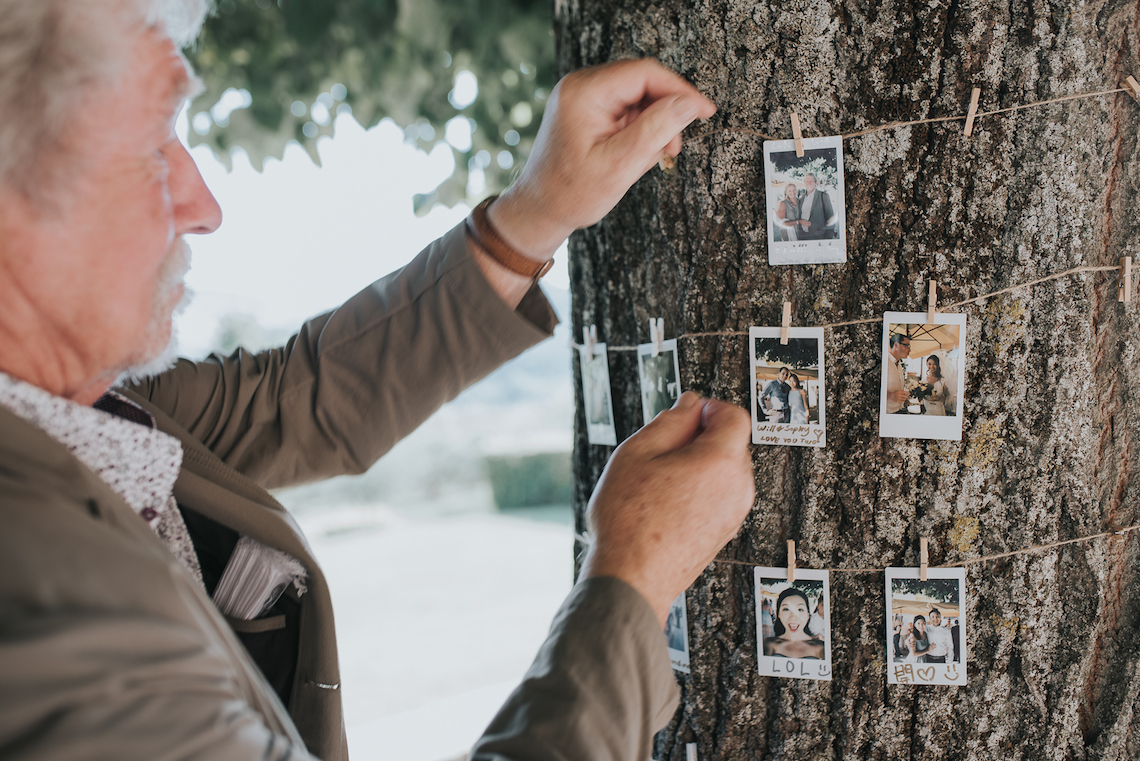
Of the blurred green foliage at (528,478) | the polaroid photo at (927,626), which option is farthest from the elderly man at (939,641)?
the blurred green foliage at (528,478)

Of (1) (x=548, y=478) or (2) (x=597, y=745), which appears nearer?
(2) (x=597, y=745)

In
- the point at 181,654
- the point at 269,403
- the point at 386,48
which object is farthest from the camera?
the point at 386,48

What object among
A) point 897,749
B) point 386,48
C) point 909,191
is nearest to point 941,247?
point 909,191

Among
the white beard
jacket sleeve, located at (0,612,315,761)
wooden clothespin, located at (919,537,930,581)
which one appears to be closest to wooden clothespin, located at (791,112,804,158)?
wooden clothespin, located at (919,537,930,581)

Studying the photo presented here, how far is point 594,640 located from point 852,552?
0.56 m

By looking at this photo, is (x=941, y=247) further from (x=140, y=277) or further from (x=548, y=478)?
(x=548, y=478)

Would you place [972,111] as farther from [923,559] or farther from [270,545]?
[270,545]

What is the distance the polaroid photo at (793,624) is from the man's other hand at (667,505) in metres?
0.32

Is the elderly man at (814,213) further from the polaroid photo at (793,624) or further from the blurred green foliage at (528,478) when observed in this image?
the blurred green foliage at (528,478)

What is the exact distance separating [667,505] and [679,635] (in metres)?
0.51

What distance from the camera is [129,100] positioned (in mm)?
A: 744

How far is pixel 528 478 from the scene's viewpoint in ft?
30.9

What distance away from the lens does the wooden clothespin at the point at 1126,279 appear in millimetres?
1065

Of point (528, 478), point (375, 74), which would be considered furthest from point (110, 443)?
point (528, 478)
